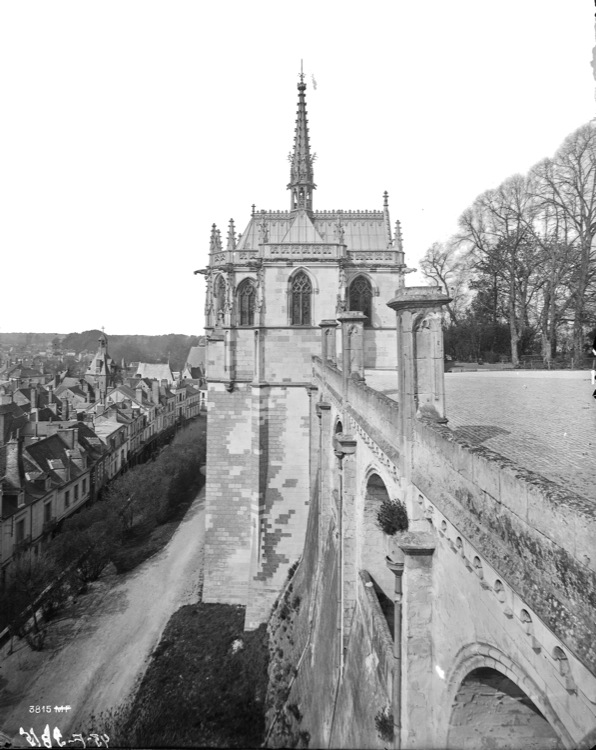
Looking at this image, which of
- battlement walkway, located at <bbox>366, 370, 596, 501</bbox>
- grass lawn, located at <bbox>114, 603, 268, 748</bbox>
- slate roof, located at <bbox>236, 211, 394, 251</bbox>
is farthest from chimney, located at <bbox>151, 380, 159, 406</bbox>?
battlement walkway, located at <bbox>366, 370, 596, 501</bbox>

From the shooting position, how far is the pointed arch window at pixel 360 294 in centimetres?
2052

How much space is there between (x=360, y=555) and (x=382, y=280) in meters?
14.7

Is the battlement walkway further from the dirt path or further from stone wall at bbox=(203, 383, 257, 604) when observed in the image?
the dirt path

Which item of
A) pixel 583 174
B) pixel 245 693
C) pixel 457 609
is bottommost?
pixel 245 693

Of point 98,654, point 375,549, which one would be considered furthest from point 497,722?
point 98,654

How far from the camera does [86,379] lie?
1506 inches

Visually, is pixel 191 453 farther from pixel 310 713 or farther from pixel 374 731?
pixel 374 731

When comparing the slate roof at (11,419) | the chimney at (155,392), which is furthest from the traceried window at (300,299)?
the chimney at (155,392)

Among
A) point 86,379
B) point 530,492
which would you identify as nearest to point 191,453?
point 86,379

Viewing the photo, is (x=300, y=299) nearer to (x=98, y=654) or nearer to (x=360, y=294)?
(x=360, y=294)

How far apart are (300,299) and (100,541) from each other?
16.6m

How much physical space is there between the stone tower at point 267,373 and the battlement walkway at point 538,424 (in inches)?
269

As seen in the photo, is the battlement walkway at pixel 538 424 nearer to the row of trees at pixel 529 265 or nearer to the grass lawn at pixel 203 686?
the row of trees at pixel 529 265

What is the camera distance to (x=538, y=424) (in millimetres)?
6715
